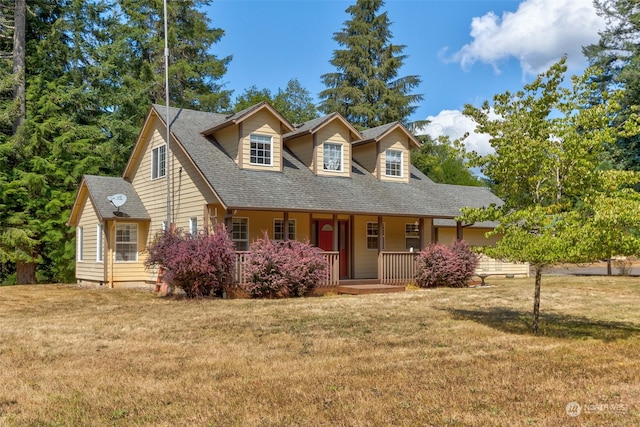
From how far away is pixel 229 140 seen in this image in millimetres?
20484

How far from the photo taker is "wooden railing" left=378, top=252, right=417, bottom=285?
20.5 metres

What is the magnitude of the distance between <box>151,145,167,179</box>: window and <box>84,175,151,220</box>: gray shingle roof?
145 cm

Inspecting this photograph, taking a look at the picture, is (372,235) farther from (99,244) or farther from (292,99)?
(292,99)

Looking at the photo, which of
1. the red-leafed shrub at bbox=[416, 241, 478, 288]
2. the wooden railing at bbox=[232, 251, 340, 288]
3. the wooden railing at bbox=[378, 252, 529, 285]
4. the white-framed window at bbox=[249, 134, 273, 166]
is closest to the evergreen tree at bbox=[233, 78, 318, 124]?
the white-framed window at bbox=[249, 134, 273, 166]

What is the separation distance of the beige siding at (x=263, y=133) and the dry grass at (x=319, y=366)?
7.10 metres

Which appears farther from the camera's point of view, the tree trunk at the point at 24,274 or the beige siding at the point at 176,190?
the tree trunk at the point at 24,274

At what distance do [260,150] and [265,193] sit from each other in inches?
99.0

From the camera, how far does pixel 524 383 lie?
6.55m

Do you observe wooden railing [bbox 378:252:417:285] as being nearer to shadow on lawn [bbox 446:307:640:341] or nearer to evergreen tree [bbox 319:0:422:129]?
shadow on lawn [bbox 446:307:640:341]

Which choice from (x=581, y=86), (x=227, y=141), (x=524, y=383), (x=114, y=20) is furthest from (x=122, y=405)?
(x=114, y=20)

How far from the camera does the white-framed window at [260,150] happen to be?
66.1 feet

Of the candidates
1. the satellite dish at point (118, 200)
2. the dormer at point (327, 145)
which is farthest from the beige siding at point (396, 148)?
the satellite dish at point (118, 200)

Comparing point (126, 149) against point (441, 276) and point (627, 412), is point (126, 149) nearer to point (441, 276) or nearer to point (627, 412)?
point (441, 276)

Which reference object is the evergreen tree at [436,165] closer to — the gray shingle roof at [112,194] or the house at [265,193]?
the house at [265,193]
